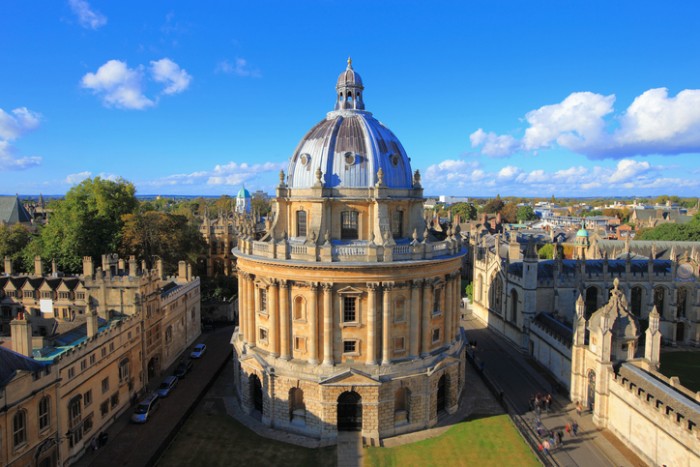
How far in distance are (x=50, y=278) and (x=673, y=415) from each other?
57237 millimetres

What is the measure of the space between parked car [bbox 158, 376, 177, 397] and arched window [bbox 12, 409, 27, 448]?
14699 millimetres

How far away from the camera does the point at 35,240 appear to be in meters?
66.2

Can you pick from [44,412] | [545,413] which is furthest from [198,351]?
[545,413]

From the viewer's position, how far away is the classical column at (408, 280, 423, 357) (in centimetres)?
3512

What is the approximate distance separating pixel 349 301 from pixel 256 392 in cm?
1161

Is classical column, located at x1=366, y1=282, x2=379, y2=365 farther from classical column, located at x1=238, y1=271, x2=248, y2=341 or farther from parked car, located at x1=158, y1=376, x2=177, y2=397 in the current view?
parked car, located at x1=158, y1=376, x2=177, y2=397

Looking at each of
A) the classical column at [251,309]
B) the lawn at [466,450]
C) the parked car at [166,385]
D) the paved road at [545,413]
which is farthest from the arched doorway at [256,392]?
the paved road at [545,413]

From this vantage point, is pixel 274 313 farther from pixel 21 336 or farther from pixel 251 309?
pixel 21 336

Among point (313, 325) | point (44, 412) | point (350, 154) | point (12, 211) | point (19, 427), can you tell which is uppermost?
point (350, 154)

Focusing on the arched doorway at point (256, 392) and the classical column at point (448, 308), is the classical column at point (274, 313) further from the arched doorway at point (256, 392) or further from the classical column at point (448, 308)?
the classical column at point (448, 308)

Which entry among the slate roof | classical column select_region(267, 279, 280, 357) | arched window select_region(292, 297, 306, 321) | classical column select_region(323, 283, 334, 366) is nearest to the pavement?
the slate roof

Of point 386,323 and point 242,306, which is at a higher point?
point 242,306

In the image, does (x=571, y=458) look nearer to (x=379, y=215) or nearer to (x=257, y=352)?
(x=379, y=215)

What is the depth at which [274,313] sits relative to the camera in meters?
35.7
